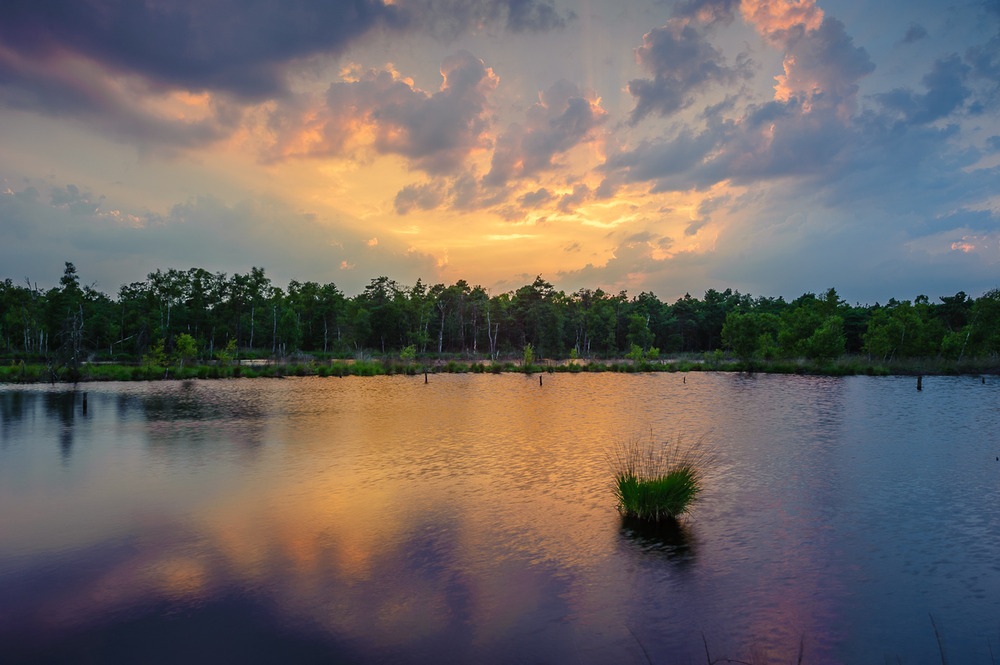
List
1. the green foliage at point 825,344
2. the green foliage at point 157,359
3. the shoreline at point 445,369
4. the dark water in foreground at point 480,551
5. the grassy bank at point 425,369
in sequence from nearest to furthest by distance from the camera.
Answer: the dark water in foreground at point 480,551
the shoreline at point 445,369
the grassy bank at point 425,369
the green foliage at point 157,359
the green foliage at point 825,344

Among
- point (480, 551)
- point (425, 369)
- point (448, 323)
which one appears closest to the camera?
point (480, 551)

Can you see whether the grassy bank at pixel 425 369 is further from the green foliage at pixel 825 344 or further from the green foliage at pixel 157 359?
the green foliage at pixel 825 344

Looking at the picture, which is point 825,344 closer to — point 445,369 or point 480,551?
point 445,369

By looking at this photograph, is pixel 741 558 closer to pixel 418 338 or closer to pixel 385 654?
pixel 385 654

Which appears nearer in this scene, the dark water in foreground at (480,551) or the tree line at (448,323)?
the dark water in foreground at (480,551)

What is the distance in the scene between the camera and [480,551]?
10.4 m

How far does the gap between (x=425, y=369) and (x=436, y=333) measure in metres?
53.7

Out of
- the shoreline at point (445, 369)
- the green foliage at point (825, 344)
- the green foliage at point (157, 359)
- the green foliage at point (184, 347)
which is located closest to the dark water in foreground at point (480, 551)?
the shoreline at point (445, 369)

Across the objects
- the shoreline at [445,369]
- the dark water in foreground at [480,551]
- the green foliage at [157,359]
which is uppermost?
the green foliage at [157,359]

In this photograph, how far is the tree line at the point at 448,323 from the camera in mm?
64438

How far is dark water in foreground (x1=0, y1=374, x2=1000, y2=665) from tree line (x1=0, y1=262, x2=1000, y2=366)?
140ft

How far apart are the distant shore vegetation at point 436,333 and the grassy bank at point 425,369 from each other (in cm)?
19

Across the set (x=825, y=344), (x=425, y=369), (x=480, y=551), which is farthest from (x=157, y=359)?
(x=825, y=344)

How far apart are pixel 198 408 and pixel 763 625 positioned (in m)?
32.8
